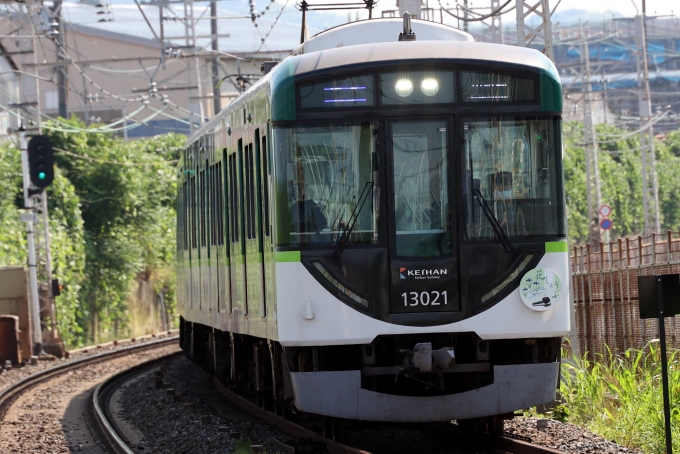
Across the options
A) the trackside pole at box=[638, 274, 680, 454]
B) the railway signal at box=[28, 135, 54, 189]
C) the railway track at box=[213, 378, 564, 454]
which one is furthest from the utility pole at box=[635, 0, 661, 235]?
the trackside pole at box=[638, 274, 680, 454]

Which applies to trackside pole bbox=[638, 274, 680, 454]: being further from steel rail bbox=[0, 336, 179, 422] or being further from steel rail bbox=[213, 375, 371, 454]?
steel rail bbox=[0, 336, 179, 422]

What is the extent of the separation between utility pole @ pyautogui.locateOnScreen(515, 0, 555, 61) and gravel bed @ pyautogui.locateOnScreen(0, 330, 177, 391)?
32.4ft

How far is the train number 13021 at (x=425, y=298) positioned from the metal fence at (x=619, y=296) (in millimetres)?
4695

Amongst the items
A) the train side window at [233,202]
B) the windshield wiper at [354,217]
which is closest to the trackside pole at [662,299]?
the windshield wiper at [354,217]

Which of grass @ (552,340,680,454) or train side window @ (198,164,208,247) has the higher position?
train side window @ (198,164,208,247)

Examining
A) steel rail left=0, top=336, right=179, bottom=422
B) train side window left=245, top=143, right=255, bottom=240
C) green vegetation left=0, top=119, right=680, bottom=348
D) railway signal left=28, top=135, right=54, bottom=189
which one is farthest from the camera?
green vegetation left=0, top=119, right=680, bottom=348

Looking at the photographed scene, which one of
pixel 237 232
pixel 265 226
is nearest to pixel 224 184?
pixel 237 232

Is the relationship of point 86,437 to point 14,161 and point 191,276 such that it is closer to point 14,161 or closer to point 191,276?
point 191,276

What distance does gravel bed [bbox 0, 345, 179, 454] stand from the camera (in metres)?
12.7

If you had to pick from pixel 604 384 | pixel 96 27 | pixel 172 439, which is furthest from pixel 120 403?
pixel 96 27

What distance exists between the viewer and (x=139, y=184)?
35.2 metres

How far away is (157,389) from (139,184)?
18.0 metres

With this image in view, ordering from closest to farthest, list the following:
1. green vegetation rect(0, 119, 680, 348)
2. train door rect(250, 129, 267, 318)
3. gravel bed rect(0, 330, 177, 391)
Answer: train door rect(250, 129, 267, 318) → gravel bed rect(0, 330, 177, 391) → green vegetation rect(0, 119, 680, 348)

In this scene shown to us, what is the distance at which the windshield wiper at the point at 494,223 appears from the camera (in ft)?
29.7
